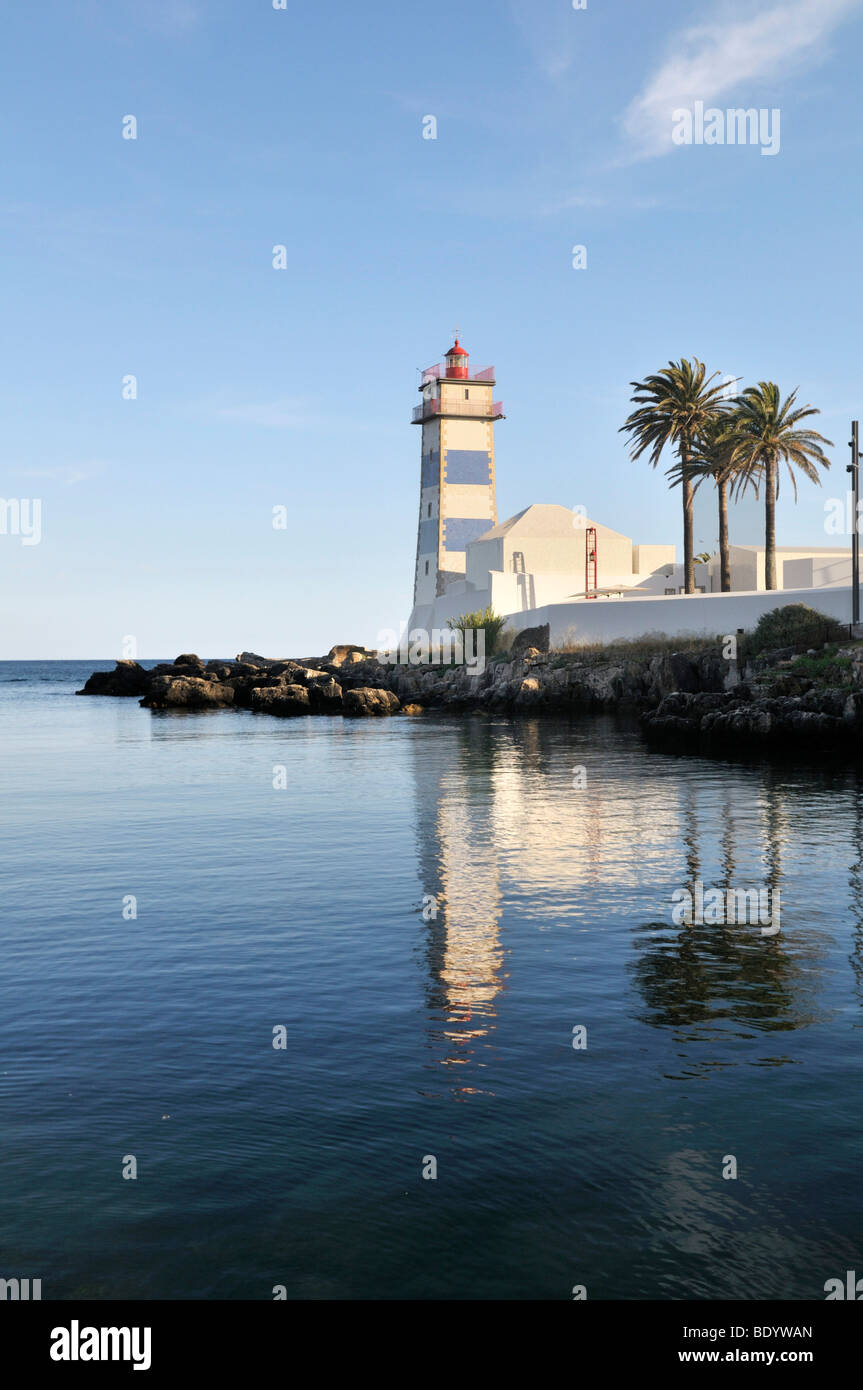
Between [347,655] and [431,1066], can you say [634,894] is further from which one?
[347,655]

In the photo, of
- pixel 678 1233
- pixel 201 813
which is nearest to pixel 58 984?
pixel 678 1233

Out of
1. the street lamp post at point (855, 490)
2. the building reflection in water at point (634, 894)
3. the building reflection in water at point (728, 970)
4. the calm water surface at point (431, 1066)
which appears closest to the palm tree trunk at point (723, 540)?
the street lamp post at point (855, 490)

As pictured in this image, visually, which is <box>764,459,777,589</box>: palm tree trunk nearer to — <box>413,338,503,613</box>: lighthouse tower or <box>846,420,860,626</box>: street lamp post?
<box>846,420,860,626</box>: street lamp post

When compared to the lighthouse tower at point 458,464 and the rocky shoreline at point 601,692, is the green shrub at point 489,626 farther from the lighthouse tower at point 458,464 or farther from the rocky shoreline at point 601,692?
the lighthouse tower at point 458,464

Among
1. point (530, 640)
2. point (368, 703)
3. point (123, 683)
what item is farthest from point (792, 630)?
point (123, 683)

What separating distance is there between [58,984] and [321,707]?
194 ft

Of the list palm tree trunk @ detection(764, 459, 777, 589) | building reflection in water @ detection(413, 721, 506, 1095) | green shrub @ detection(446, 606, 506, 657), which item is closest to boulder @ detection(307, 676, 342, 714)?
green shrub @ detection(446, 606, 506, 657)

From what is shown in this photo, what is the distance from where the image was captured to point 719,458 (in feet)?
201

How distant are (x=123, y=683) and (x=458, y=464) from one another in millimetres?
45916

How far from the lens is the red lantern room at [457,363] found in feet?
263

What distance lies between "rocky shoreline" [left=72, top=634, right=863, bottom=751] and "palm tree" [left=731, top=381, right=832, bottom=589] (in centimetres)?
1019

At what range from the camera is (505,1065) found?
10.4 m

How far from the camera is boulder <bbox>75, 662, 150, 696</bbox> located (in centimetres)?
10906
